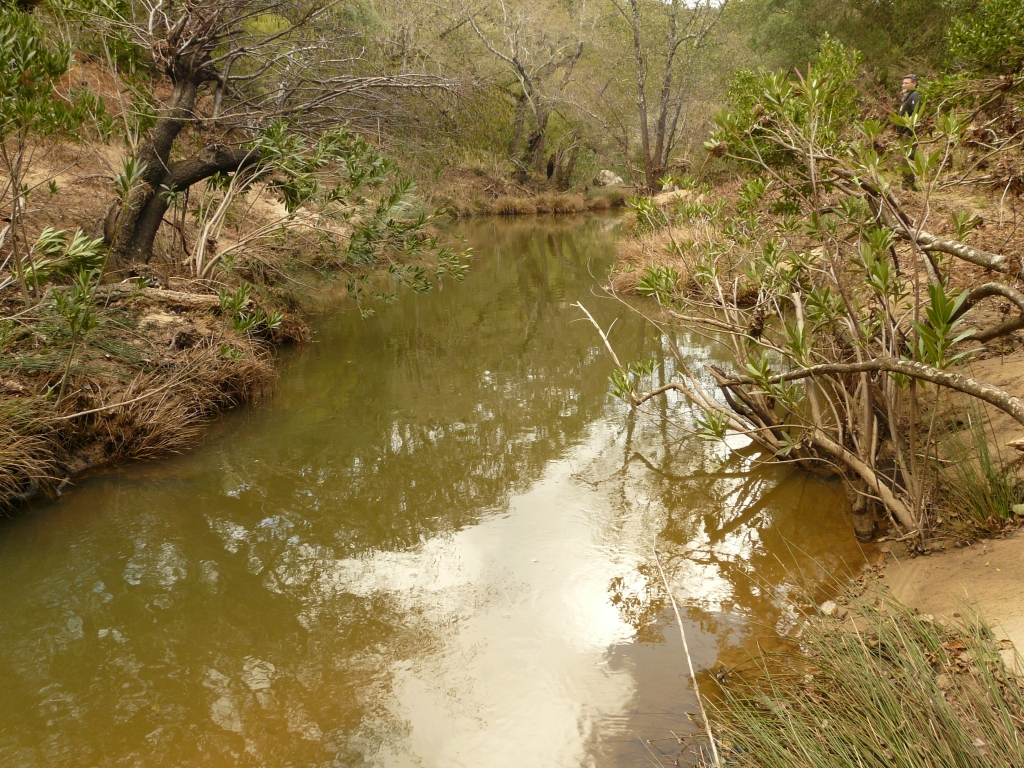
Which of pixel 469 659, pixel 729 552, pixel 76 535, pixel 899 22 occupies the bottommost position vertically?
pixel 76 535

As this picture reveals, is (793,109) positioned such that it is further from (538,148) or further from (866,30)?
(538,148)

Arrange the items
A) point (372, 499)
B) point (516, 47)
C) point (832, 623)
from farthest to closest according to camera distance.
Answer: point (516, 47) < point (372, 499) < point (832, 623)

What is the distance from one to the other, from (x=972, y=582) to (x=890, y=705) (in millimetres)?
1345

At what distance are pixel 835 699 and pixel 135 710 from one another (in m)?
3.25

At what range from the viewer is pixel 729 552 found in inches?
192

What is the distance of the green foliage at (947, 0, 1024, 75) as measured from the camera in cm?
494

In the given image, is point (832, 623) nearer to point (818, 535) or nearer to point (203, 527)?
point (818, 535)

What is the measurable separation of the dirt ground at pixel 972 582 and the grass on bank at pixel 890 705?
156 mm

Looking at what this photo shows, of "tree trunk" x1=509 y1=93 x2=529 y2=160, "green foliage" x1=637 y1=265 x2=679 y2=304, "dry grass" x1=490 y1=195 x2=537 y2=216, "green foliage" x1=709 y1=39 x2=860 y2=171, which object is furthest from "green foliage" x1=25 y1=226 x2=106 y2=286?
"tree trunk" x1=509 y1=93 x2=529 y2=160

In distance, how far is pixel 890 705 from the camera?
2.54 m

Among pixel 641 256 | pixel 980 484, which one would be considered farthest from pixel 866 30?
pixel 980 484

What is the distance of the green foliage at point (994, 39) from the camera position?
16.2 ft

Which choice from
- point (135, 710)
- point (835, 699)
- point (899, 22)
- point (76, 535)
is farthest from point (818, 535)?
point (899, 22)

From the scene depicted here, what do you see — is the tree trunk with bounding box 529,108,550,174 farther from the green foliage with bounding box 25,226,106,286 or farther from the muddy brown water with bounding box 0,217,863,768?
the green foliage with bounding box 25,226,106,286
